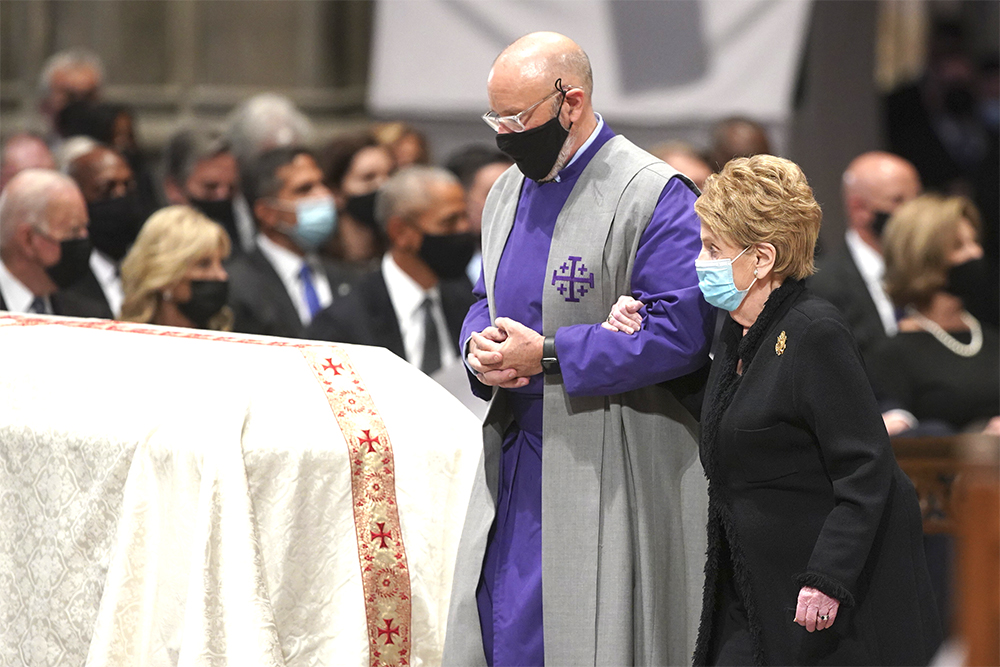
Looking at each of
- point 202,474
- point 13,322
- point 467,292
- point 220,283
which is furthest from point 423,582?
point 467,292

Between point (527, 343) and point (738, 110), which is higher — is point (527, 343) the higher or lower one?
the higher one

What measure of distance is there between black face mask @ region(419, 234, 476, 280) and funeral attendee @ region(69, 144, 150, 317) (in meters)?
1.50

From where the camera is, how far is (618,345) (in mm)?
3520

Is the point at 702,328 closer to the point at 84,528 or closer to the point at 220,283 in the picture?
the point at 84,528

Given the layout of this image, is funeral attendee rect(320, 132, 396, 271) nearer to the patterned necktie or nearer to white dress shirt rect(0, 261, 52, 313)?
the patterned necktie

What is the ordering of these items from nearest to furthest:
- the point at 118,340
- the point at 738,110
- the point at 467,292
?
1. the point at 118,340
2. the point at 467,292
3. the point at 738,110

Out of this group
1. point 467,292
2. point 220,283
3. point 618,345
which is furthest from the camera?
point 467,292

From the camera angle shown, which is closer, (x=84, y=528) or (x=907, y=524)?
(x=907, y=524)

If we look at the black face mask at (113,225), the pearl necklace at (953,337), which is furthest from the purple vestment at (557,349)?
the black face mask at (113,225)

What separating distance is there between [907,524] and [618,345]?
2.53ft

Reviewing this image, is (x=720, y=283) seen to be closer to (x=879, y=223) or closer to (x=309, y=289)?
(x=309, y=289)

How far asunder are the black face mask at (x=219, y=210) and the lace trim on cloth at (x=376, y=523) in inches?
157

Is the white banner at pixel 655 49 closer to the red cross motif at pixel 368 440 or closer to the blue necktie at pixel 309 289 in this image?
the blue necktie at pixel 309 289

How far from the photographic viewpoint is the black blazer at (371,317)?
6.15 metres
